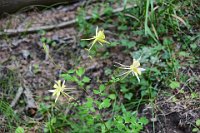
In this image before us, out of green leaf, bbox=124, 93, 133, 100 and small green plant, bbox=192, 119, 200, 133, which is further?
green leaf, bbox=124, 93, 133, 100

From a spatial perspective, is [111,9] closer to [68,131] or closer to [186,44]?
[186,44]

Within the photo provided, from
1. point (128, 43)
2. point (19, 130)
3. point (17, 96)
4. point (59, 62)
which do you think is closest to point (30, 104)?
point (17, 96)

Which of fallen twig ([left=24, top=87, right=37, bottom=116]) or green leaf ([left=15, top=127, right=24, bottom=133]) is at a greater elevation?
fallen twig ([left=24, top=87, right=37, bottom=116])

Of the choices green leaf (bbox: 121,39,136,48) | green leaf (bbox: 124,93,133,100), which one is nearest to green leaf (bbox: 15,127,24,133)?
green leaf (bbox: 124,93,133,100)

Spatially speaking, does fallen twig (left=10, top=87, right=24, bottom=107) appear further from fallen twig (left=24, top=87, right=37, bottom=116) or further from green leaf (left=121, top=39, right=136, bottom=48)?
green leaf (left=121, top=39, right=136, bottom=48)

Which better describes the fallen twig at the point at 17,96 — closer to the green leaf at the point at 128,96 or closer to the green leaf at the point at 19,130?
the green leaf at the point at 19,130

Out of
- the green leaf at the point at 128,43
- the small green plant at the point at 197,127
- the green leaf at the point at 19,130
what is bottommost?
the small green plant at the point at 197,127

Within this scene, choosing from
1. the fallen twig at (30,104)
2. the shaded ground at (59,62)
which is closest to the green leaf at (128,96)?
the shaded ground at (59,62)

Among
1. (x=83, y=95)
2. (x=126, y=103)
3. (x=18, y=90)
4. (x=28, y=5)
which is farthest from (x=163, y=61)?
(x=28, y=5)
